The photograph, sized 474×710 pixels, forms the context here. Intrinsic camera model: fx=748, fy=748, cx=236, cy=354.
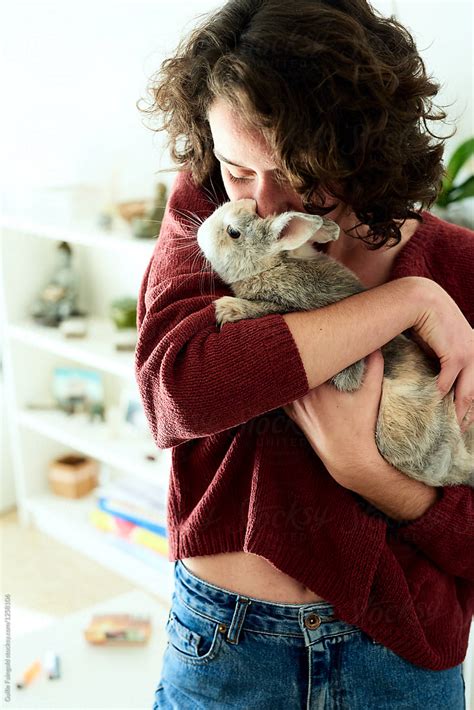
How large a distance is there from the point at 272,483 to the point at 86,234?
198 centimetres

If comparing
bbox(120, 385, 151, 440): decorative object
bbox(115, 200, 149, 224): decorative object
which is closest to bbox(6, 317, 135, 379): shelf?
bbox(120, 385, 151, 440): decorative object

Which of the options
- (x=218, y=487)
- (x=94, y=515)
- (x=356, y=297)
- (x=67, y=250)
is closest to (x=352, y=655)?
(x=218, y=487)

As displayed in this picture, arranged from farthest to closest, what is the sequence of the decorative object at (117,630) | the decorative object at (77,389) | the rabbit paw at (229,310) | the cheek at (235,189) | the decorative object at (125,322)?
the decorative object at (77,389) < the decorative object at (125,322) < the decorative object at (117,630) < the cheek at (235,189) < the rabbit paw at (229,310)

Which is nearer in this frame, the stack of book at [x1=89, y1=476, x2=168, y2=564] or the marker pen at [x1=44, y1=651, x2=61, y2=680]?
the marker pen at [x1=44, y1=651, x2=61, y2=680]

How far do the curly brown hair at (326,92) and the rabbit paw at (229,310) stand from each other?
20 cm

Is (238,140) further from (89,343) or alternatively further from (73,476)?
(73,476)

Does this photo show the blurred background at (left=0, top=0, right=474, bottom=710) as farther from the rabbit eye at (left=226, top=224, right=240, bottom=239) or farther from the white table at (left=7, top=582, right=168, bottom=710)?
the rabbit eye at (left=226, top=224, right=240, bottom=239)

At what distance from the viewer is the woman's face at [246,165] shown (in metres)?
1.14

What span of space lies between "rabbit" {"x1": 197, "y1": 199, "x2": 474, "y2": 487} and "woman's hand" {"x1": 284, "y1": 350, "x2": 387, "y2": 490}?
0.06ft

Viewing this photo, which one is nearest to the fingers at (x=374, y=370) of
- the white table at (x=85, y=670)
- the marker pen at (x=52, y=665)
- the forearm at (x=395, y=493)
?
the forearm at (x=395, y=493)

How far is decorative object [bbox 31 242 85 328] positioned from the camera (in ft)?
11.1

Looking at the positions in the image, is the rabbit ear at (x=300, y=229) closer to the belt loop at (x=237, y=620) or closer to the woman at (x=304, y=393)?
the woman at (x=304, y=393)

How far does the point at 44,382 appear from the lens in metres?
3.62

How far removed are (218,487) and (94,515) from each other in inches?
88.5
